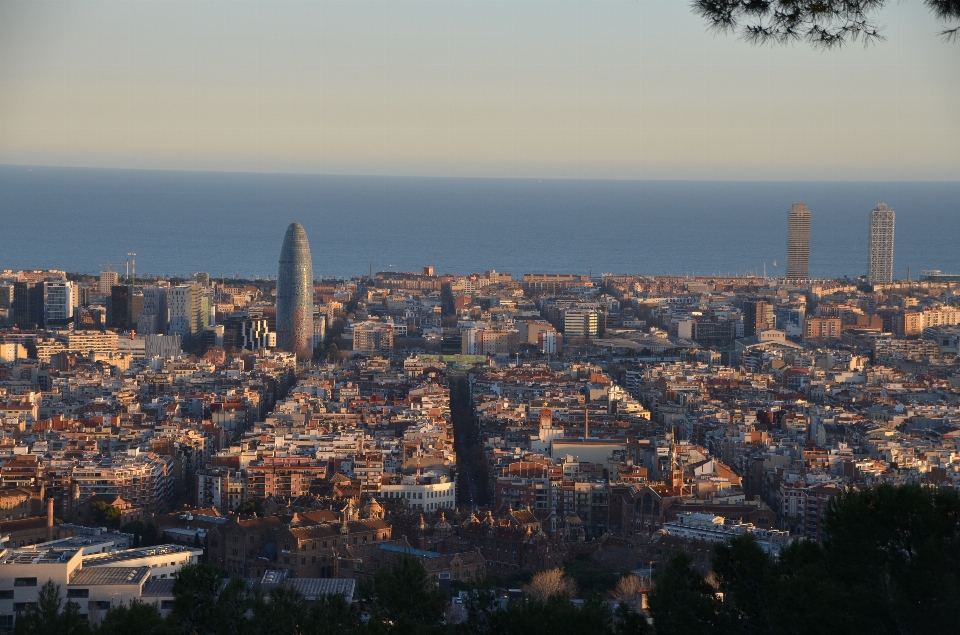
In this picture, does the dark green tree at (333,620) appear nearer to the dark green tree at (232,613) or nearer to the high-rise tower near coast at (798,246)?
the dark green tree at (232,613)

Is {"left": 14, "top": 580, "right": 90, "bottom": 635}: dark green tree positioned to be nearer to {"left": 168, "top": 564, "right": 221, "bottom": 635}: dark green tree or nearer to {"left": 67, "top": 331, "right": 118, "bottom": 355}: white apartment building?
{"left": 168, "top": 564, "right": 221, "bottom": 635}: dark green tree

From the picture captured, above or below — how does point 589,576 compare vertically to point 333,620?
below

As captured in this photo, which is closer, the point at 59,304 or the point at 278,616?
the point at 278,616

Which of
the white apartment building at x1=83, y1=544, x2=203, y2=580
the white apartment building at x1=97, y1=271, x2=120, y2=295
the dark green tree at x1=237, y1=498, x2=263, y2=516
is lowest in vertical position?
the white apartment building at x1=97, y1=271, x2=120, y2=295

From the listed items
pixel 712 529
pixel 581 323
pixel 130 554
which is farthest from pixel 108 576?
pixel 581 323

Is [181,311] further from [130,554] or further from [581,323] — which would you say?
[130,554]

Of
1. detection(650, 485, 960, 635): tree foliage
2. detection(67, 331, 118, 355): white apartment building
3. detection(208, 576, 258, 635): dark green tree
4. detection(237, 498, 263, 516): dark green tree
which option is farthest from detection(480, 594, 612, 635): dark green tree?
detection(67, 331, 118, 355): white apartment building

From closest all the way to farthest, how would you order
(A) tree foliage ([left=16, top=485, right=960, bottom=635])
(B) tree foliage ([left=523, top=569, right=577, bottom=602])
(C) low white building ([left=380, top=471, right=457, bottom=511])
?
(A) tree foliage ([left=16, top=485, right=960, bottom=635])
(B) tree foliage ([left=523, top=569, right=577, bottom=602])
(C) low white building ([left=380, top=471, right=457, bottom=511])
